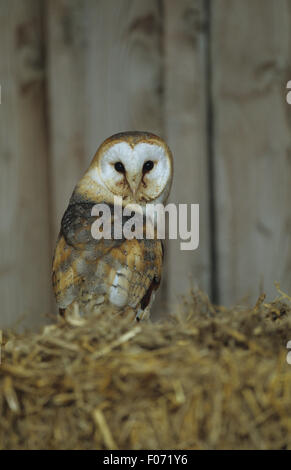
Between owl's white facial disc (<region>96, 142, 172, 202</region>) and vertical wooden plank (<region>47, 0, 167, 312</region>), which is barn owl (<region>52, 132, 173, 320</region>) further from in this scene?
vertical wooden plank (<region>47, 0, 167, 312</region>)

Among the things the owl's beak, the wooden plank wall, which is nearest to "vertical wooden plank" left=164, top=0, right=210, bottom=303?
the wooden plank wall

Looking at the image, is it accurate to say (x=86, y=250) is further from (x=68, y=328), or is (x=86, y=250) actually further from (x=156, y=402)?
(x=156, y=402)

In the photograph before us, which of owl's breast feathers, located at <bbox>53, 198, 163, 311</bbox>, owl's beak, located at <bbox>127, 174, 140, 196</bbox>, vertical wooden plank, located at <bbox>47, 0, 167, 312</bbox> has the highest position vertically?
vertical wooden plank, located at <bbox>47, 0, 167, 312</bbox>

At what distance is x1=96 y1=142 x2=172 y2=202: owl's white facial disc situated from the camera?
4.87ft

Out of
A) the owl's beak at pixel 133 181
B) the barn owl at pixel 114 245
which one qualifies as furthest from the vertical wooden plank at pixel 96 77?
the owl's beak at pixel 133 181

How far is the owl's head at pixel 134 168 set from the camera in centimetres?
148

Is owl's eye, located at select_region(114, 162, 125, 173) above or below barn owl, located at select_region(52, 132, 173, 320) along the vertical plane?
above

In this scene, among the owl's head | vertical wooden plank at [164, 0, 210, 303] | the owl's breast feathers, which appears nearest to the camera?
the owl's breast feathers

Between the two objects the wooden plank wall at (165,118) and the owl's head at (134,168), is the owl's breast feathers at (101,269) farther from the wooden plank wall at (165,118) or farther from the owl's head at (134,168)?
the wooden plank wall at (165,118)

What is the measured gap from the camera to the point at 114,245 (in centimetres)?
137

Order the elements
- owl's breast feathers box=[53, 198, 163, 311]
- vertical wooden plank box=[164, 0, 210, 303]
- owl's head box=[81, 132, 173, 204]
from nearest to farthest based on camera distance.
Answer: owl's breast feathers box=[53, 198, 163, 311], owl's head box=[81, 132, 173, 204], vertical wooden plank box=[164, 0, 210, 303]

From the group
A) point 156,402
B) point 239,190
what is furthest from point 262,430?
point 239,190

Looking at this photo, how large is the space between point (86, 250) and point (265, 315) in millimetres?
469

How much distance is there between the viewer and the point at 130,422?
0.82m
